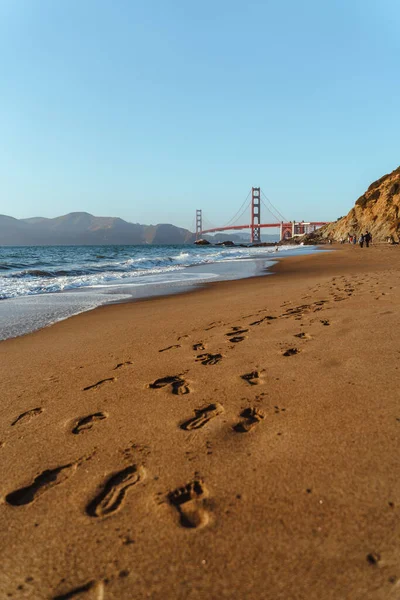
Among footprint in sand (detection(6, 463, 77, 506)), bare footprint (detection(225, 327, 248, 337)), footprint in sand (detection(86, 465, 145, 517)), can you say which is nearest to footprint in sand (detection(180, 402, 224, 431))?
footprint in sand (detection(86, 465, 145, 517))

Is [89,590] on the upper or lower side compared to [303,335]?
lower

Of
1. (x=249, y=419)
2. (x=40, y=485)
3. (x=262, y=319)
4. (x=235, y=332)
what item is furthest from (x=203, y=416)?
(x=262, y=319)

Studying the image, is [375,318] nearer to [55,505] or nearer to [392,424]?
[392,424]

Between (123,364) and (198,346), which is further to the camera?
(198,346)

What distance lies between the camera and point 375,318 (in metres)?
3.72

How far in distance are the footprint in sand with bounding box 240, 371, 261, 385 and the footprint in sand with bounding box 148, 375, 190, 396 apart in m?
0.38

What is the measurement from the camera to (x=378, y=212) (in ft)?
125

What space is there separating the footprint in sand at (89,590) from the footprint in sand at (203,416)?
33.2 inches

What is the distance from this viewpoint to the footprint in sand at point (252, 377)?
2.39 metres

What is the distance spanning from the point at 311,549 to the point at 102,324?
414 cm

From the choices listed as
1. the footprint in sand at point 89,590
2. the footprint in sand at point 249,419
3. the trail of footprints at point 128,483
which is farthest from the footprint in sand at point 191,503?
the footprint in sand at point 249,419

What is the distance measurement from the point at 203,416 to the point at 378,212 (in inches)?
1622

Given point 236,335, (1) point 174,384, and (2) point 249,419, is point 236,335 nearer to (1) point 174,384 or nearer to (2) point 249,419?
(1) point 174,384

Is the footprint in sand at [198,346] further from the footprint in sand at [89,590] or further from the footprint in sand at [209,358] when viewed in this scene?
the footprint in sand at [89,590]
